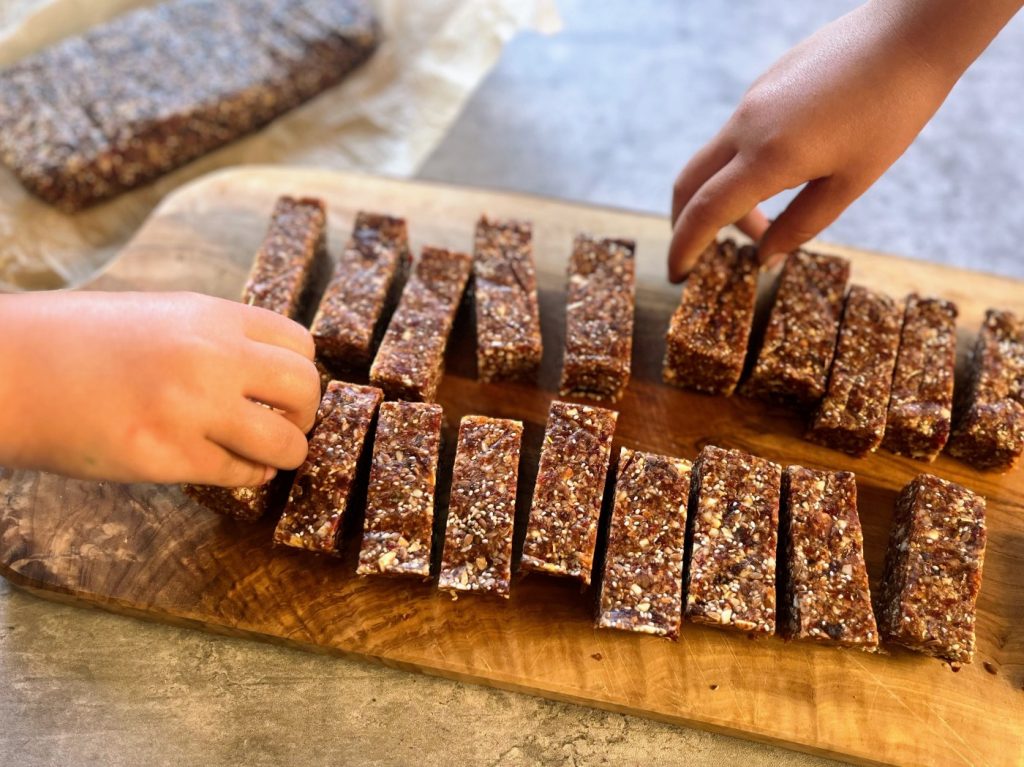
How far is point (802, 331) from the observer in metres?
3.72

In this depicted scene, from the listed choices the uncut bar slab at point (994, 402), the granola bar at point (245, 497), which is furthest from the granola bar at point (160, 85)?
the uncut bar slab at point (994, 402)

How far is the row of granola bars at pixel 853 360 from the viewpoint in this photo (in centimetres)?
356

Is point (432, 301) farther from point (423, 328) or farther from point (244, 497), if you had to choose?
point (244, 497)

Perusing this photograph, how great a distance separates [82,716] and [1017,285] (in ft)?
14.6

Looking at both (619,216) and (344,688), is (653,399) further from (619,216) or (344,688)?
(344,688)

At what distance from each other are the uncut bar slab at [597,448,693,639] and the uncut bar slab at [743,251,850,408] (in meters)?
0.63

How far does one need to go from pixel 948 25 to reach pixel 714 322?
1380 millimetres

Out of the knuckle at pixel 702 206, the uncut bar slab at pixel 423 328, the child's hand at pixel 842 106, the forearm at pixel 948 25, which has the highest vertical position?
the forearm at pixel 948 25

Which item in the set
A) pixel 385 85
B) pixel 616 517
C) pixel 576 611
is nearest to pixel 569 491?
pixel 616 517

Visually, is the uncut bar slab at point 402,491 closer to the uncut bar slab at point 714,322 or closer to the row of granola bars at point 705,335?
the row of granola bars at point 705,335

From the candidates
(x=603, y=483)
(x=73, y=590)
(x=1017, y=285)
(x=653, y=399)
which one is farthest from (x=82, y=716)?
(x=1017, y=285)

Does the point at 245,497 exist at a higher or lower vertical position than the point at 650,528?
lower

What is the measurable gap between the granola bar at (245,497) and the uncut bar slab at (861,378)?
87.2 inches

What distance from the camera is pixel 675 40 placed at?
6.47 m
